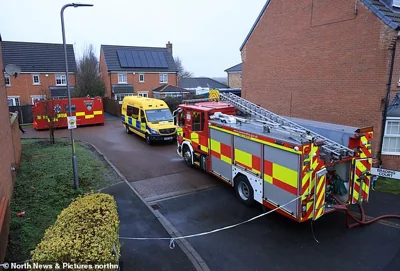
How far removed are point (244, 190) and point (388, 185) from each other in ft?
18.8

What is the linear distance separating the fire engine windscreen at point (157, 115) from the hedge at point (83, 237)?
11893mm

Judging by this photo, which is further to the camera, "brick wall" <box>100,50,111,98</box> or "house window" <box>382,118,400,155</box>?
"brick wall" <box>100,50,111,98</box>

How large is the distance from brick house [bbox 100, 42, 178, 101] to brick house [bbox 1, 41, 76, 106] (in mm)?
4545

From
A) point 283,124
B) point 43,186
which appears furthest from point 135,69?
point 283,124

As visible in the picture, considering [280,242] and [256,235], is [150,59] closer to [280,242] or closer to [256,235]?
[256,235]

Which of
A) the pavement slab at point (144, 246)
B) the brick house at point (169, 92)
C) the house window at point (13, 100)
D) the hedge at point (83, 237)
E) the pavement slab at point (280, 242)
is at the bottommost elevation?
the pavement slab at point (280, 242)

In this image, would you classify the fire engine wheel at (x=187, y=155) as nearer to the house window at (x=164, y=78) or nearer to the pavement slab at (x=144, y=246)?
the pavement slab at (x=144, y=246)

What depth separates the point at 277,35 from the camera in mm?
15164

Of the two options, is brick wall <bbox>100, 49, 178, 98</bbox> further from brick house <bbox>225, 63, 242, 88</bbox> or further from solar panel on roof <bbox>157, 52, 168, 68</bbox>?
brick house <bbox>225, 63, 242, 88</bbox>

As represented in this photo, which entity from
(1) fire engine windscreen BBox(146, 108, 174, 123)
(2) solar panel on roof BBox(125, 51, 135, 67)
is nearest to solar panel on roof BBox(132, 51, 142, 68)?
(2) solar panel on roof BBox(125, 51, 135, 67)

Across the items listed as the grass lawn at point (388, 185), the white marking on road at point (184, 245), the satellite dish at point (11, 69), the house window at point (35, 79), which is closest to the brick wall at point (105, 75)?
the house window at point (35, 79)

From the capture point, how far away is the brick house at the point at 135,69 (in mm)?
37219

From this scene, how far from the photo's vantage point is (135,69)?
38281 millimetres

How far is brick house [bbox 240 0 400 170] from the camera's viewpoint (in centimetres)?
1082
